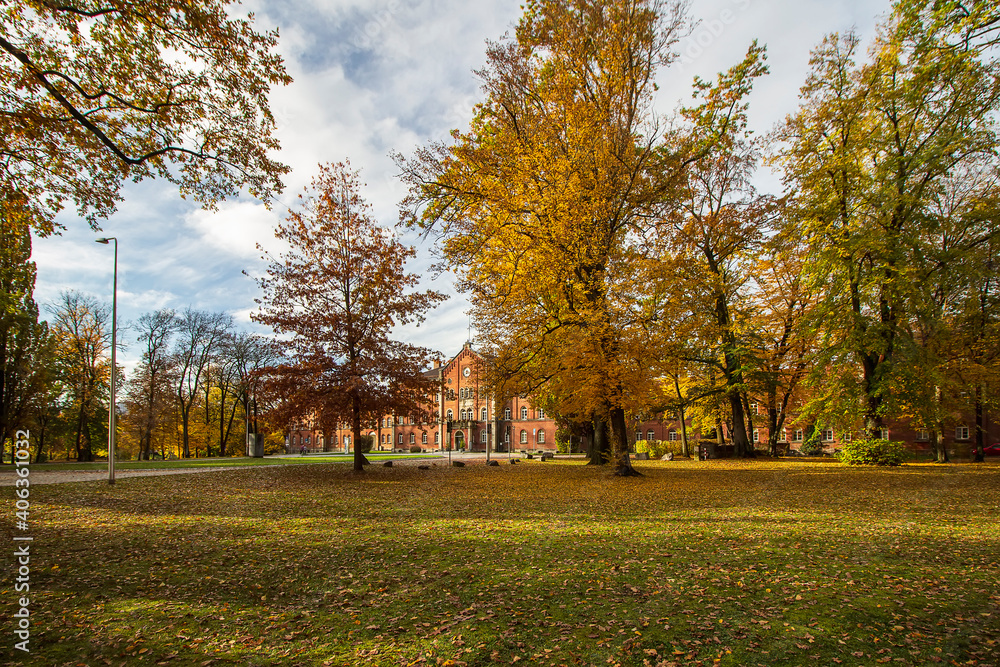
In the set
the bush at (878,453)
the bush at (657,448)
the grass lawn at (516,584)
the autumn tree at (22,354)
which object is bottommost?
the bush at (657,448)

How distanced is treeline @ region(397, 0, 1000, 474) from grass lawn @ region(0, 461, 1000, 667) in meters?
7.56

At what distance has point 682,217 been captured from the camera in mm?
20953

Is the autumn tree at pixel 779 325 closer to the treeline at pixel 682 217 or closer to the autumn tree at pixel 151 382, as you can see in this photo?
the treeline at pixel 682 217

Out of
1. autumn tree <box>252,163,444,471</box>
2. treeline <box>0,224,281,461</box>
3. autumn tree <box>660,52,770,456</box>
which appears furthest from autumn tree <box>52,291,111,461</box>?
autumn tree <box>660,52,770,456</box>

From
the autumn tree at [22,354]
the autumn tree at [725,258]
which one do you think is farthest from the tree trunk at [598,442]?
the autumn tree at [22,354]

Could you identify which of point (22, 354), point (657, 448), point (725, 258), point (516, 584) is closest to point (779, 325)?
point (725, 258)

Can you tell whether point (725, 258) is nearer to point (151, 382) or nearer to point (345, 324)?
point (345, 324)

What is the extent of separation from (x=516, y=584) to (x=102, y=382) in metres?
45.5

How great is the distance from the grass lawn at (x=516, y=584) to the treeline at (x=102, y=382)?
1250 cm

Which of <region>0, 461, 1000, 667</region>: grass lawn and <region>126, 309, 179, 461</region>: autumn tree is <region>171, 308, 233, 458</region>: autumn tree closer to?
<region>126, 309, 179, 461</region>: autumn tree

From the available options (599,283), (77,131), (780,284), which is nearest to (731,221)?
(780,284)

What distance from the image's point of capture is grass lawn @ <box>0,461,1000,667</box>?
429 cm

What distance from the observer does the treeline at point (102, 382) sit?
27.7 meters

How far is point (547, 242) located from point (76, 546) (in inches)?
520
